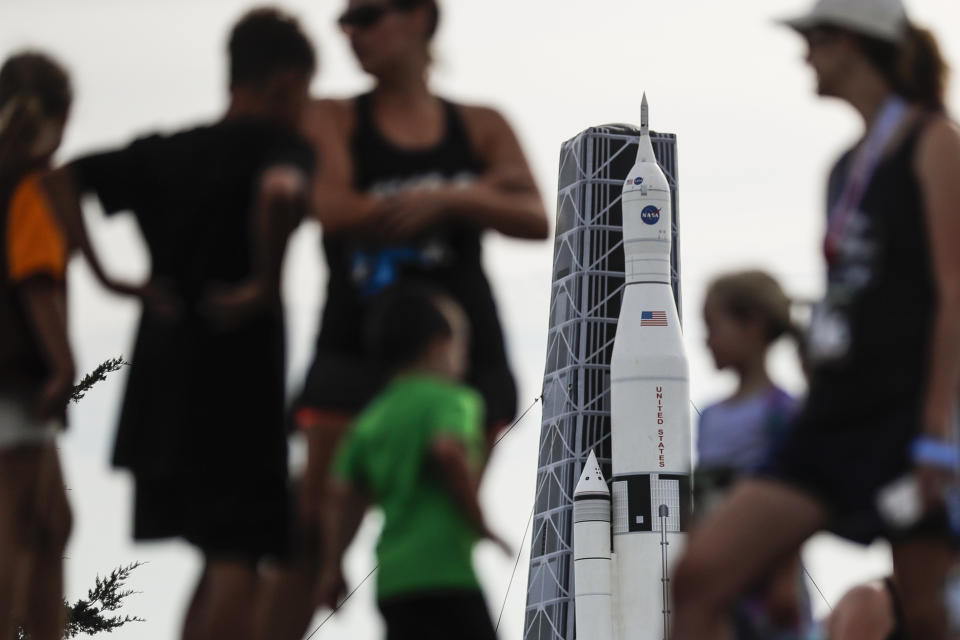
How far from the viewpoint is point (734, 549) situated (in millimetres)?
4914

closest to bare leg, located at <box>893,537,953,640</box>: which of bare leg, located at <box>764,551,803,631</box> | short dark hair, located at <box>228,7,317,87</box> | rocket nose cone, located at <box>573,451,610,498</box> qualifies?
bare leg, located at <box>764,551,803,631</box>

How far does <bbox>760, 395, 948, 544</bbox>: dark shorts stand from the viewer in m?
5.01

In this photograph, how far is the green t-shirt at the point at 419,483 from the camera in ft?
16.0

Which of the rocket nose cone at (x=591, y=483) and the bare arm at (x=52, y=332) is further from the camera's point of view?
the rocket nose cone at (x=591, y=483)

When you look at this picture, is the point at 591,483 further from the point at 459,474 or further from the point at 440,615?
the point at 459,474

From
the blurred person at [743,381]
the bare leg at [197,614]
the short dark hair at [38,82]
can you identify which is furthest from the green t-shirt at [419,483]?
the short dark hair at [38,82]

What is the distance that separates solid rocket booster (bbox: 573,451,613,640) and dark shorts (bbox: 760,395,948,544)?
3426cm

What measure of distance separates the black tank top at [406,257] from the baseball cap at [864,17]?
1123 mm

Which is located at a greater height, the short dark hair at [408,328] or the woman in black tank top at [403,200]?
the woman in black tank top at [403,200]

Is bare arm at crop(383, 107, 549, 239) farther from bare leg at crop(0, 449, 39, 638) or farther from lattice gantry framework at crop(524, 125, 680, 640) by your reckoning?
lattice gantry framework at crop(524, 125, 680, 640)

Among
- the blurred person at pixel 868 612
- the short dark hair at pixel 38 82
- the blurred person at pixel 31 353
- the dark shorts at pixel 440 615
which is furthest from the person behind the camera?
the blurred person at pixel 868 612

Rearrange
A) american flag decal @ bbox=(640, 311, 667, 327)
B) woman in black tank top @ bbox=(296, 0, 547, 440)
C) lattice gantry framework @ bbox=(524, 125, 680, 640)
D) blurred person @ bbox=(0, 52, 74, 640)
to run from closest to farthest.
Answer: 1. woman in black tank top @ bbox=(296, 0, 547, 440)
2. blurred person @ bbox=(0, 52, 74, 640)
3. american flag decal @ bbox=(640, 311, 667, 327)
4. lattice gantry framework @ bbox=(524, 125, 680, 640)

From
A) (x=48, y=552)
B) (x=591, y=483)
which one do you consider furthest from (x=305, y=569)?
(x=591, y=483)

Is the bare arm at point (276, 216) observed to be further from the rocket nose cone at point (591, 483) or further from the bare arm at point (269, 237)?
the rocket nose cone at point (591, 483)
